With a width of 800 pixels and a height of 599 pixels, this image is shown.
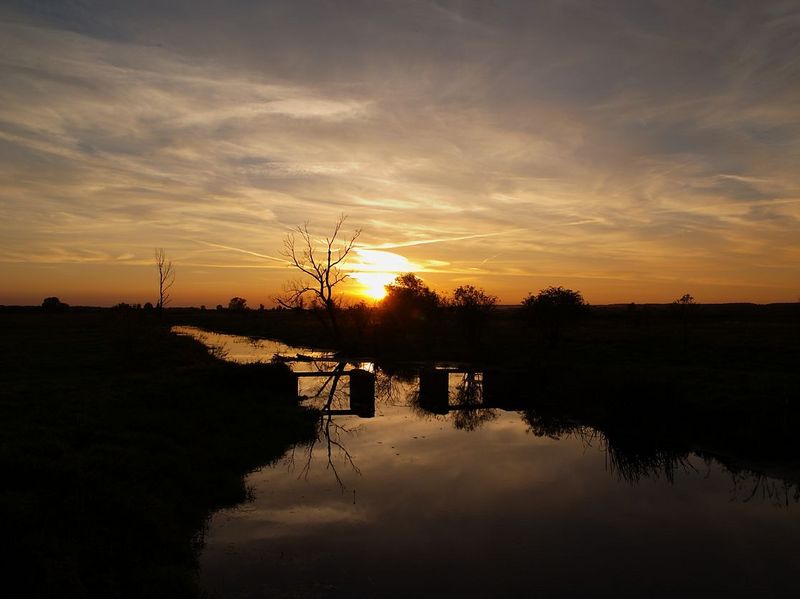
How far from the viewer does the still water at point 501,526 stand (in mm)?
8688

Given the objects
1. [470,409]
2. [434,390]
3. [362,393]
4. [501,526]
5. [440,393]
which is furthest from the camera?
[434,390]

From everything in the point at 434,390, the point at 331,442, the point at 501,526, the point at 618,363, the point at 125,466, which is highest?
the point at 618,363

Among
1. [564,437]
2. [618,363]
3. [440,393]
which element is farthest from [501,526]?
[618,363]

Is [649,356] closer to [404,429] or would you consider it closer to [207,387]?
[404,429]

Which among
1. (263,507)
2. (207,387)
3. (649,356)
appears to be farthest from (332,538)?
(649,356)

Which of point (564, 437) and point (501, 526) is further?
point (564, 437)

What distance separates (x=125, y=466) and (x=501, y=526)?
758 cm

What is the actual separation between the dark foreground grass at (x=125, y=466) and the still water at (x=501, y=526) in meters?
0.90

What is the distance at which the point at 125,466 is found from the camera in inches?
445

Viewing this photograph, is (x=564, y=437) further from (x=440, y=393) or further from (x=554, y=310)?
(x=554, y=310)

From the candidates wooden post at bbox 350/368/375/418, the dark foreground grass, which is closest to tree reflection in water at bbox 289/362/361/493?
the dark foreground grass

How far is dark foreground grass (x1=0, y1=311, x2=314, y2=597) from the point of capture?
7539 mm

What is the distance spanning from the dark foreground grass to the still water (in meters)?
0.90

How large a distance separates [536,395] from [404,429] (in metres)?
9.59
